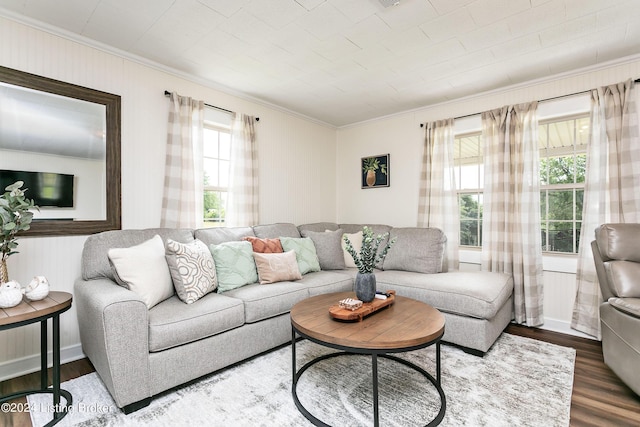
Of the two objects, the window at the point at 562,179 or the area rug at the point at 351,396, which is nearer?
the area rug at the point at 351,396

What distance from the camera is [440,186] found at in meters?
3.91

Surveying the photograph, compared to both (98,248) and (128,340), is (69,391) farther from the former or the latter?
(98,248)

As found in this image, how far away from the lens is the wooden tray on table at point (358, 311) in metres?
1.89

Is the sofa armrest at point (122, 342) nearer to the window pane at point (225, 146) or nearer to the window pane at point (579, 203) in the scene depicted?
the window pane at point (225, 146)

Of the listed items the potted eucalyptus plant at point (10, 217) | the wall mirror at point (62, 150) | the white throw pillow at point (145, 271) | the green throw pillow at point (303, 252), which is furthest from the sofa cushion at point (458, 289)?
the potted eucalyptus plant at point (10, 217)

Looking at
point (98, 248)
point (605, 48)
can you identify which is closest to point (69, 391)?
point (98, 248)

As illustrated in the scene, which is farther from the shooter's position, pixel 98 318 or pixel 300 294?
pixel 300 294

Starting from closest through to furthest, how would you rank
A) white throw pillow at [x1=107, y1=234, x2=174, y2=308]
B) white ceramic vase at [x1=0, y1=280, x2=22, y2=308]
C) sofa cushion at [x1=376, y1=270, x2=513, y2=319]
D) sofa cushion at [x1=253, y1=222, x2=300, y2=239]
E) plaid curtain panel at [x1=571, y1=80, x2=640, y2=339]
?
white ceramic vase at [x1=0, y1=280, x2=22, y2=308]
white throw pillow at [x1=107, y1=234, x2=174, y2=308]
sofa cushion at [x1=376, y1=270, x2=513, y2=319]
plaid curtain panel at [x1=571, y1=80, x2=640, y2=339]
sofa cushion at [x1=253, y1=222, x2=300, y2=239]

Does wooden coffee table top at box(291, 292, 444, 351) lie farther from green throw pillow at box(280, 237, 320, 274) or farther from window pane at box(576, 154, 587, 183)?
window pane at box(576, 154, 587, 183)

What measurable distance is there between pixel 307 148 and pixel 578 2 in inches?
124

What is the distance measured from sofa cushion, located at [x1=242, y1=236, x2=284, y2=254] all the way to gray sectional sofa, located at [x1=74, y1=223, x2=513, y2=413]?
8.5 inches

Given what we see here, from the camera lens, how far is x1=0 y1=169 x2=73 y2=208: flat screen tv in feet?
7.36

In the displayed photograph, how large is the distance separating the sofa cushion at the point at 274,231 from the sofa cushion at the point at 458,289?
1.15 m

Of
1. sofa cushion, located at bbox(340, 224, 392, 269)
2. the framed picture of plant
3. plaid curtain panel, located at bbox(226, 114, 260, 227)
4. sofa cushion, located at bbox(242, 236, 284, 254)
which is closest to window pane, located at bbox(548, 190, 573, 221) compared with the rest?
sofa cushion, located at bbox(340, 224, 392, 269)
